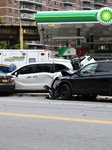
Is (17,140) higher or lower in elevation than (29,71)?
lower

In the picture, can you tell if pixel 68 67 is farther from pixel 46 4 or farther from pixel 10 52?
pixel 46 4

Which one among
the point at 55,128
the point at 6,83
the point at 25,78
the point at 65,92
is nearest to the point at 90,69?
the point at 65,92

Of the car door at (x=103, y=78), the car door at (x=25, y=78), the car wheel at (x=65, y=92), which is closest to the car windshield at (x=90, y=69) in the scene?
the car door at (x=103, y=78)

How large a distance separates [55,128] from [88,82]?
4905 mm

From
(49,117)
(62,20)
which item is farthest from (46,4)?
(49,117)

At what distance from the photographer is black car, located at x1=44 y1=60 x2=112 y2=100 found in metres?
10.9

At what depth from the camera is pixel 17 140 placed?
5684mm

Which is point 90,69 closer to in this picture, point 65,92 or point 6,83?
point 65,92

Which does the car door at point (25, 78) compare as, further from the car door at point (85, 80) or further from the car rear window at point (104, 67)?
the car rear window at point (104, 67)

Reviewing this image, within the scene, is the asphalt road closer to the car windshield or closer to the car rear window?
the car rear window

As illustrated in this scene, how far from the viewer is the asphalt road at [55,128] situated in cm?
536

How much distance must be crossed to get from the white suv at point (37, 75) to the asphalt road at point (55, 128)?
4571mm

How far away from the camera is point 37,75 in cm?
1391

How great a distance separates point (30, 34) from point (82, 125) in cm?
4147
